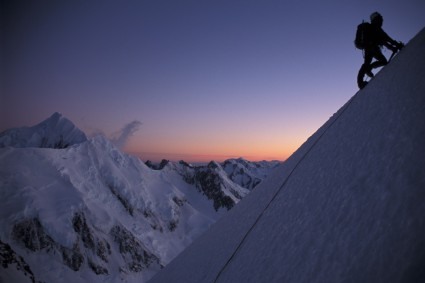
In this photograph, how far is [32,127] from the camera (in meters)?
149

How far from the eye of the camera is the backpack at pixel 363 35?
5.80 m

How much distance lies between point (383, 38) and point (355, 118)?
3821mm

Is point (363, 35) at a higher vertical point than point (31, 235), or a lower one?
higher

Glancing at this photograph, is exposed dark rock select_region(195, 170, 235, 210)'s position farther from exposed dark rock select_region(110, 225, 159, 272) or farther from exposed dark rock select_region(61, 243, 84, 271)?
exposed dark rock select_region(61, 243, 84, 271)

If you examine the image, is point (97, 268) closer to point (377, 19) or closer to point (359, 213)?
point (377, 19)

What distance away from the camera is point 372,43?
18.9ft

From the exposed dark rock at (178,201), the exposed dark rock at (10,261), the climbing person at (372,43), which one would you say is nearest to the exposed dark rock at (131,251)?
the exposed dark rock at (10,261)

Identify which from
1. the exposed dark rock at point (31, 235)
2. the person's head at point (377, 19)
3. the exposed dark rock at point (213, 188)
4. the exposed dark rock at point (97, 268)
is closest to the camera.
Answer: the person's head at point (377, 19)

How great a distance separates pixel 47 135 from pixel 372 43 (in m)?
164

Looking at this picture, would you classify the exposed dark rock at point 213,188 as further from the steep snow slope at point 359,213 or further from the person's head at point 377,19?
the steep snow slope at point 359,213

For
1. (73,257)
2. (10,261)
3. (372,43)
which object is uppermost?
(372,43)

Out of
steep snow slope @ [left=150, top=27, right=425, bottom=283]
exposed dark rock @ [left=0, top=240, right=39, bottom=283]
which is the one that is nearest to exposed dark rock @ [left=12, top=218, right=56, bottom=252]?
exposed dark rock @ [left=0, top=240, right=39, bottom=283]

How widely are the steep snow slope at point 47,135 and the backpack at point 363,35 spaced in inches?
5574

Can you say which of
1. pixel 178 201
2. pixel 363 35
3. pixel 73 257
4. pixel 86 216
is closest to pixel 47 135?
pixel 178 201
